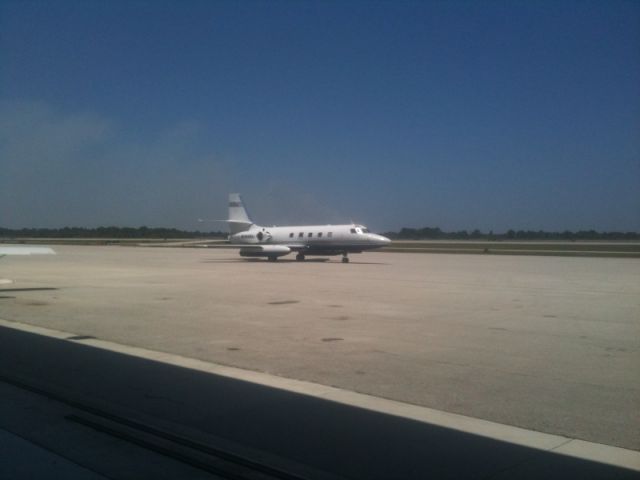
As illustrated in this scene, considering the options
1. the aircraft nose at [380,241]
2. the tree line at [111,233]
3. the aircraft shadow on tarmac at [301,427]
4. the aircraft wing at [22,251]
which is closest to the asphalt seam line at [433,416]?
the aircraft shadow on tarmac at [301,427]

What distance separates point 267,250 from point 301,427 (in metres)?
35.4

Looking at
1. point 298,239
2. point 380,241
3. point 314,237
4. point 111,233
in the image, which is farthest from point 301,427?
point 111,233

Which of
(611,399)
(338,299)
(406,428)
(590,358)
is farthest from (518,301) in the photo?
(406,428)

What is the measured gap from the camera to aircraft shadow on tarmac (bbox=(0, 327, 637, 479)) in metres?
5.53

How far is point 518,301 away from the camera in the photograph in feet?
62.1

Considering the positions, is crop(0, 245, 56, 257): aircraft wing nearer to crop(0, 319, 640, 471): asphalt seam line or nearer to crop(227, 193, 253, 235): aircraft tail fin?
crop(0, 319, 640, 471): asphalt seam line

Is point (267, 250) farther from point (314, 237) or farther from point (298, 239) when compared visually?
point (314, 237)

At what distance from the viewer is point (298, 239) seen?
42875 millimetres

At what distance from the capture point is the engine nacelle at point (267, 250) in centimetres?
4153

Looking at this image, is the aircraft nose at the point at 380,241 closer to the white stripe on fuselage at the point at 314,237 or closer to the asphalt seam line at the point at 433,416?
the white stripe on fuselage at the point at 314,237

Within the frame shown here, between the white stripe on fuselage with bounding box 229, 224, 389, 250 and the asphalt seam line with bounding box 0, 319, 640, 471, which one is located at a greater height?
the white stripe on fuselage with bounding box 229, 224, 389, 250

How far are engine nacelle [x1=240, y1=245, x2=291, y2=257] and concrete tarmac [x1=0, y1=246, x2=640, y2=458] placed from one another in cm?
1544

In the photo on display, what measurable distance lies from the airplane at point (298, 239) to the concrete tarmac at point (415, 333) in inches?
560

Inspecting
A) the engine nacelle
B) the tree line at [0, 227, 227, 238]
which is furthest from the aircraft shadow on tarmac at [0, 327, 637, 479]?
the tree line at [0, 227, 227, 238]
